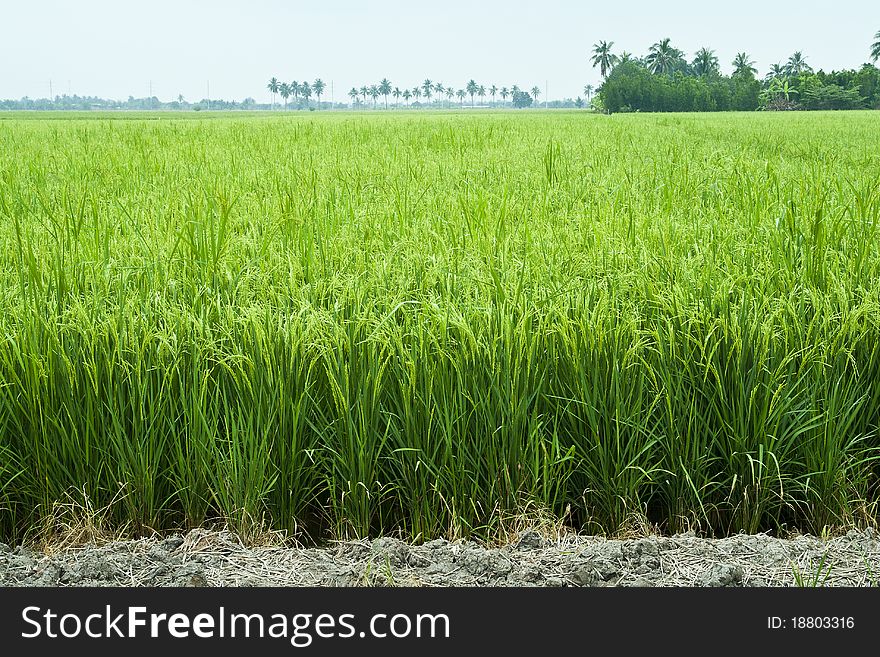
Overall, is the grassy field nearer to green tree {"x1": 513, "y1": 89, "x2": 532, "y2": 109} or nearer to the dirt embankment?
the dirt embankment

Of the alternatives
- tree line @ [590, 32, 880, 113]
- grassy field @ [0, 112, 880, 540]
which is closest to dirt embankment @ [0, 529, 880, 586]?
grassy field @ [0, 112, 880, 540]

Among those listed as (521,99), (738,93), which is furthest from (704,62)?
(521,99)

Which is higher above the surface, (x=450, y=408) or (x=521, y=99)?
(x=521, y=99)

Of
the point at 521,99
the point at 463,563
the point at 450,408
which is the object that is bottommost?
the point at 463,563

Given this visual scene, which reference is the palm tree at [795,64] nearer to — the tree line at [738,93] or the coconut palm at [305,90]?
the tree line at [738,93]

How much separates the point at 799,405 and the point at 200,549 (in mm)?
1791

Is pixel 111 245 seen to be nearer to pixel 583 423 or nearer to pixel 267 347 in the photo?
pixel 267 347

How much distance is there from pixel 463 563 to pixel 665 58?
120657 mm

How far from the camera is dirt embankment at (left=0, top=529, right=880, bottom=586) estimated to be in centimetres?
188

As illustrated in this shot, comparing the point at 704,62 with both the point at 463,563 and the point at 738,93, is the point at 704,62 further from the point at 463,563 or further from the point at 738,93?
the point at 463,563

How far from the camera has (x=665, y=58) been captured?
11038 cm

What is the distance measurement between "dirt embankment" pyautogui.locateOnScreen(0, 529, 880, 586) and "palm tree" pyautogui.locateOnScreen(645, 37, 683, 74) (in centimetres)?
11950

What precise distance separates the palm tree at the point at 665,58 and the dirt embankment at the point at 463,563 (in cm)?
11950

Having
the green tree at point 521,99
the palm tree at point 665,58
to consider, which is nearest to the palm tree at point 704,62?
the palm tree at point 665,58
